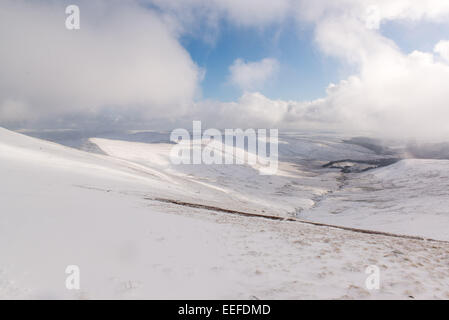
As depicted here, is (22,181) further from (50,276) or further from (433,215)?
(433,215)

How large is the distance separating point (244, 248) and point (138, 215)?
5432 millimetres

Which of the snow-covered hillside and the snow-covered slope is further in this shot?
the snow-covered slope

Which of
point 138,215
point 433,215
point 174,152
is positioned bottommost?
point 433,215

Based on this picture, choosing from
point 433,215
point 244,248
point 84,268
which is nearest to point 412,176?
point 433,215

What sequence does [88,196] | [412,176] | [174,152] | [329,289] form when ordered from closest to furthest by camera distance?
[329,289], [88,196], [412,176], [174,152]

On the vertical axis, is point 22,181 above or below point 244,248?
above

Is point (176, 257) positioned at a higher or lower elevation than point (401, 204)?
higher

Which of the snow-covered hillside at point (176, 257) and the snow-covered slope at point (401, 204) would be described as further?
the snow-covered slope at point (401, 204)

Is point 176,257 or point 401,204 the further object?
point 401,204

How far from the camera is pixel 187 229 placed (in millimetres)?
10062
